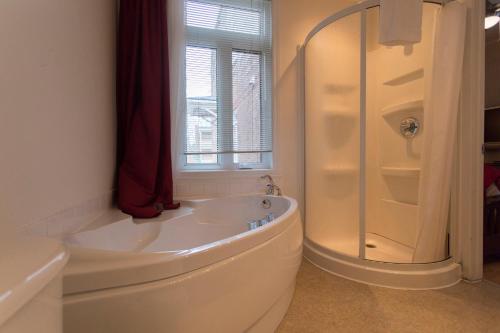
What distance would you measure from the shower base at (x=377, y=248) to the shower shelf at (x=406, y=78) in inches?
54.4

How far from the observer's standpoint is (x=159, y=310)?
27.5 inches

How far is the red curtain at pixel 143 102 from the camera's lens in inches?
65.4

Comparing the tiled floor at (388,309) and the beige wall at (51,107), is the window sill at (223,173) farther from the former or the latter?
the tiled floor at (388,309)

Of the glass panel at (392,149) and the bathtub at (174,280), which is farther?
the glass panel at (392,149)

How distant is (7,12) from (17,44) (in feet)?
0.29

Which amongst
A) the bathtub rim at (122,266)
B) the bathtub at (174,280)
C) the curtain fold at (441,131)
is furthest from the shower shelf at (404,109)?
the bathtub rim at (122,266)

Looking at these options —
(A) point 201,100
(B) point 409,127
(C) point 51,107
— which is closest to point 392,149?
(B) point 409,127

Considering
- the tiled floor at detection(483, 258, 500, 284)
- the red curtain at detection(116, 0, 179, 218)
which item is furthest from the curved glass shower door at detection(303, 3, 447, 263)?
the red curtain at detection(116, 0, 179, 218)

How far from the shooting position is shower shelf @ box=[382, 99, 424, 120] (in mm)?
2047

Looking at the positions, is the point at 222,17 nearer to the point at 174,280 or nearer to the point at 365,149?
the point at 365,149

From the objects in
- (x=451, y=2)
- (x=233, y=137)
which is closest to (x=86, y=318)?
(x=233, y=137)

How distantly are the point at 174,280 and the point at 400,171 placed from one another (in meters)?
2.14

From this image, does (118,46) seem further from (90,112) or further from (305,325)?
(305,325)

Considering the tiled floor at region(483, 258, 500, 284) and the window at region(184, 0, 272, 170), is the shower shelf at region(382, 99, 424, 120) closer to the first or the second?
the window at region(184, 0, 272, 170)
